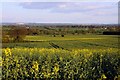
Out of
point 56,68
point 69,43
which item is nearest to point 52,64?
point 56,68

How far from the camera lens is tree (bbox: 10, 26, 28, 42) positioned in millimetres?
6160

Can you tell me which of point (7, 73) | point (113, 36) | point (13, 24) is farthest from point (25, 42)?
point (113, 36)

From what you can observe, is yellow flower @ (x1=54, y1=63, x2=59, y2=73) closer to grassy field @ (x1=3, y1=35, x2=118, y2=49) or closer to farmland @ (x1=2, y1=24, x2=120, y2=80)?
farmland @ (x1=2, y1=24, x2=120, y2=80)

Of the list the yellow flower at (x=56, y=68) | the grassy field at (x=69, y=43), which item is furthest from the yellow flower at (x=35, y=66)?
the grassy field at (x=69, y=43)

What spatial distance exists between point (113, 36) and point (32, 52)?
6.96 feet

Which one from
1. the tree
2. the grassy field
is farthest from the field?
the tree

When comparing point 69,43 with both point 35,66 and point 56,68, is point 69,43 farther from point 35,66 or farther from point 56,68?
point 35,66

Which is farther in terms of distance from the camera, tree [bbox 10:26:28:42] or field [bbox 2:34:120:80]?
tree [bbox 10:26:28:42]

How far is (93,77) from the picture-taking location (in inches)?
225

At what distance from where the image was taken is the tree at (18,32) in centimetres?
616

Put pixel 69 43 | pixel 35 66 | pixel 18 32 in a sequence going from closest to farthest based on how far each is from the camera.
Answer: pixel 35 66, pixel 18 32, pixel 69 43

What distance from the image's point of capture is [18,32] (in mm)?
6113

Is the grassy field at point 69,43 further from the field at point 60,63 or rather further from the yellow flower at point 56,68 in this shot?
the yellow flower at point 56,68

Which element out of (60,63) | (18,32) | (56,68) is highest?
(18,32)
